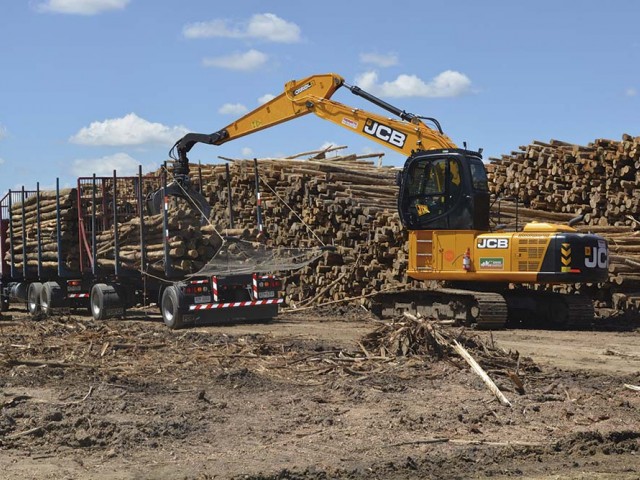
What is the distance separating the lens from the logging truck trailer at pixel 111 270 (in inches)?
720

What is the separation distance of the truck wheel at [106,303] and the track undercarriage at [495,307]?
523 cm

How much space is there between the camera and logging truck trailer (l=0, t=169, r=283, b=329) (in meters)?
18.3

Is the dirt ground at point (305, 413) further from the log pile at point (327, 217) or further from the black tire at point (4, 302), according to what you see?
the black tire at point (4, 302)

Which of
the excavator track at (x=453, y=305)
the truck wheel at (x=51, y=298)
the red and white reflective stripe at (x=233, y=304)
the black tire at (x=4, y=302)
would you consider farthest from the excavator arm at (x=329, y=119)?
the black tire at (x=4, y=302)

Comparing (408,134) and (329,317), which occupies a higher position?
(408,134)

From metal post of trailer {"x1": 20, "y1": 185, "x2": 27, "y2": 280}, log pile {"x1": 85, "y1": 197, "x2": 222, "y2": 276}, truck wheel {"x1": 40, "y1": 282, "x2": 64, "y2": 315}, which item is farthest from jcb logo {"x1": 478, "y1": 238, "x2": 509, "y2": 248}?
metal post of trailer {"x1": 20, "y1": 185, "x2": 27, "y2": 280}

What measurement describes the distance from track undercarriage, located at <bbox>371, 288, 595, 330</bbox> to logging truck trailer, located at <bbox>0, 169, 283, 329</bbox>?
8.11ft

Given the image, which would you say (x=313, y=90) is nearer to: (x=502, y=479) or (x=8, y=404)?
(x=8, y=404)

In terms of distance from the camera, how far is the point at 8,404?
376 inches

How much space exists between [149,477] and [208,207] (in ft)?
39.6

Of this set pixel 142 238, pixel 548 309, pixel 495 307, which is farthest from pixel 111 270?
pixel 548 309

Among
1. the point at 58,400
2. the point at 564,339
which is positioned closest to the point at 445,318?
the point at 564,339

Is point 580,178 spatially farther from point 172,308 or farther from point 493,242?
point 172,308

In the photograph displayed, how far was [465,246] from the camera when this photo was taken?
57.6 ft
